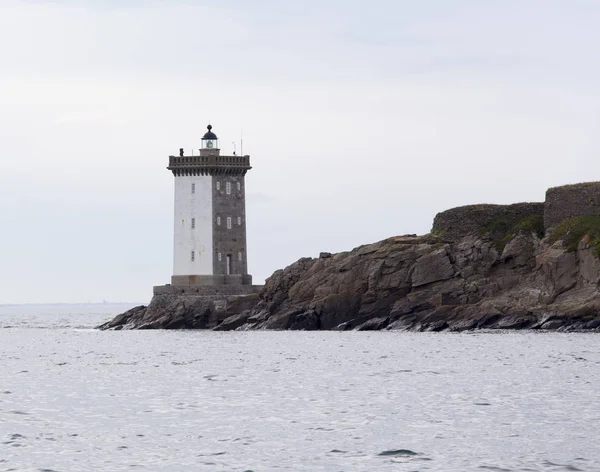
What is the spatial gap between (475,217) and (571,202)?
659 centimetres

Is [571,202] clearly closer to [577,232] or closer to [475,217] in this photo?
[577,232]

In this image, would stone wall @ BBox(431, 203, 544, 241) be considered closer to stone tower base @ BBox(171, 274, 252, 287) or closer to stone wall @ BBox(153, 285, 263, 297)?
stone wall @ BBox(153, 285, 263, 297)

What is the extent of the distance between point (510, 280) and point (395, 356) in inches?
932

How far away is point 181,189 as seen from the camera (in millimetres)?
100062

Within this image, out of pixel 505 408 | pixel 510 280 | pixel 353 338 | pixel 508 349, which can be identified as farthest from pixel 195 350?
pixel 505 408

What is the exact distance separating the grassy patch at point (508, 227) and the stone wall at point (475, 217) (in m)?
0.07

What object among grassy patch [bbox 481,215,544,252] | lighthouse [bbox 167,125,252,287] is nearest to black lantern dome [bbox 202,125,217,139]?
lighthouse [bbox 167,125,252,287]

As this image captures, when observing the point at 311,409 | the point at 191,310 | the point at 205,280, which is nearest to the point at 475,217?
the point at 191,310

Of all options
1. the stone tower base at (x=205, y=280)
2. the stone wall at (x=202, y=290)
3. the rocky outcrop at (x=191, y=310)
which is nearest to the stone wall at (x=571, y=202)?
the rocky outcrop at (x=191, y=310)

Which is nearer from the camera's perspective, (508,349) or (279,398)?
(279,398)

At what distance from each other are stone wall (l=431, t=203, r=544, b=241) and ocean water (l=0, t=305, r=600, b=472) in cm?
2148

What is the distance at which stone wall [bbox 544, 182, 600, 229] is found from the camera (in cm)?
8250

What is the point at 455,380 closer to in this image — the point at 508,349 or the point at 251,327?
the point at 508,349

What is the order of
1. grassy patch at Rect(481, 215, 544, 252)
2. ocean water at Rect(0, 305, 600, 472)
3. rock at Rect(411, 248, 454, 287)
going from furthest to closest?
grassy patch at Rect(481, 215, 544, 252)
rock at Rect(411, 248, 454, 287)
ocean water at Rect(0, 305, 600, 472)
